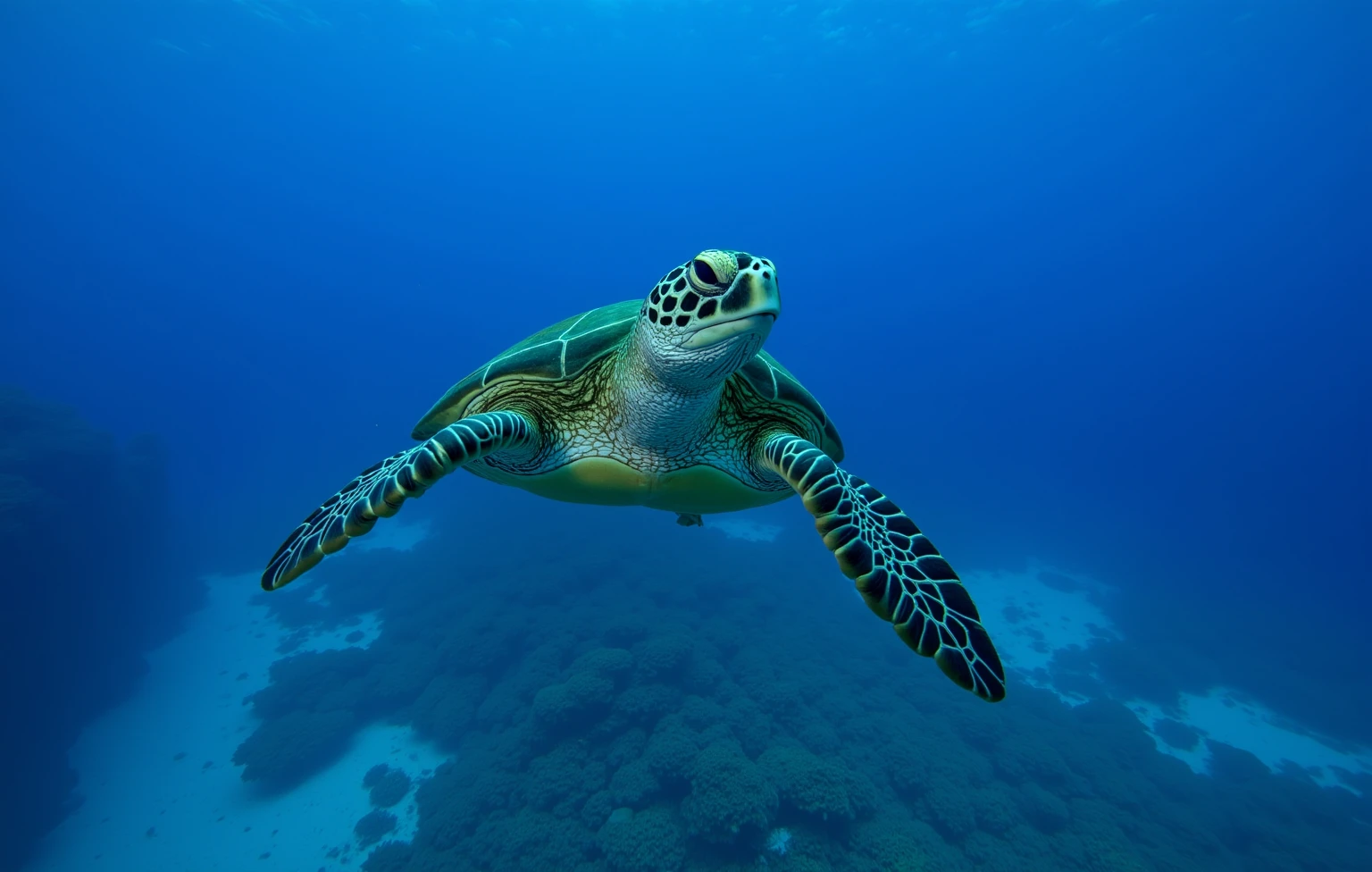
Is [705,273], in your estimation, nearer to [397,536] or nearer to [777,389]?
[777,389]

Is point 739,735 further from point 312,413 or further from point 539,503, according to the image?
point 312,413

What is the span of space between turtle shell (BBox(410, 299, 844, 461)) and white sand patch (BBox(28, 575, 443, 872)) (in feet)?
34.6

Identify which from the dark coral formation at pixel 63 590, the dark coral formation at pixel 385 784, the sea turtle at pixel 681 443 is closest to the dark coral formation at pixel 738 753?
the dark coral formation at pixel 385 784

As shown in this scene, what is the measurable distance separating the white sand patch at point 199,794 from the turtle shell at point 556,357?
10515 millimetres

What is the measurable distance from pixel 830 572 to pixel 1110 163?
82.2 metres

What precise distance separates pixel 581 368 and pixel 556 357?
184 millimetres

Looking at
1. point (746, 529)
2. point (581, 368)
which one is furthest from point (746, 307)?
point (746, 529)

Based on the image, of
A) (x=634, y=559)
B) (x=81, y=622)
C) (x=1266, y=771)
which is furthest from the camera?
(x=634, y=559)

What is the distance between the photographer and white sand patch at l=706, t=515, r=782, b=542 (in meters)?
23.5

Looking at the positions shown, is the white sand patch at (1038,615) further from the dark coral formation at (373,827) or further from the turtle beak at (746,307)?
the turtle beak at (746,307)

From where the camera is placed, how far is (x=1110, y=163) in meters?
67.8

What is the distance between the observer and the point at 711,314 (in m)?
2.04

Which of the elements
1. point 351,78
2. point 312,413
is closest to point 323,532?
point 351,78

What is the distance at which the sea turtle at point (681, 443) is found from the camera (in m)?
2.03
